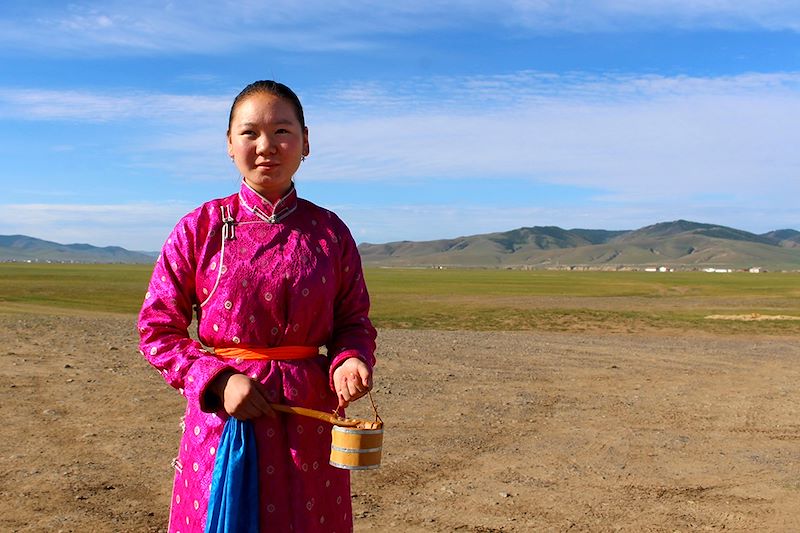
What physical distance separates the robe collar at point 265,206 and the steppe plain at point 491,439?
10.8ft

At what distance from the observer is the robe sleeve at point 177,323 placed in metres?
2.17

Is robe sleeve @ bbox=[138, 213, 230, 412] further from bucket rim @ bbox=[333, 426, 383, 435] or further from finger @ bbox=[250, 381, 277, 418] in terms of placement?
bucket rim @ bbox=[333, 426, 383, 435]

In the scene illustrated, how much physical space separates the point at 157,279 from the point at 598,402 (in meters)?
7.83

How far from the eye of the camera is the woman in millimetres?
2203

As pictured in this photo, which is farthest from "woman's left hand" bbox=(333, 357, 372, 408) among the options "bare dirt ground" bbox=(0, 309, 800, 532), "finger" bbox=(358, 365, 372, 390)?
"bare dirt ground" bbox=(0, 309, 800, 532)

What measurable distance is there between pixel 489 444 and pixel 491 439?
0.19 m

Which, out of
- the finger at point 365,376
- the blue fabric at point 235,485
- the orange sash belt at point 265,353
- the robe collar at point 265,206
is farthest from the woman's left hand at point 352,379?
the robe collar at point 265,206

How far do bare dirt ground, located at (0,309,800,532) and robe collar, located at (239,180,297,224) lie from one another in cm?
329

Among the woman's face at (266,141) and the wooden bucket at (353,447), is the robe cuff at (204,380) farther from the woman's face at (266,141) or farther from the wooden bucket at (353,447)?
the woman's face at (266,141)

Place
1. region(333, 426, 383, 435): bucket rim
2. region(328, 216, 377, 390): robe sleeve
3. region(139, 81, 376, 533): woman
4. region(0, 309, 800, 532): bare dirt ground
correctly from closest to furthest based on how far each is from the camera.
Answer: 1. region(333, 426, 383, 435): bucket rim
2. region(139, 81, 376, 533): woman
3. region(328, 216, 377, 390): robe sleeve
4. region(0, 309, 800, 532): bare dirt ground

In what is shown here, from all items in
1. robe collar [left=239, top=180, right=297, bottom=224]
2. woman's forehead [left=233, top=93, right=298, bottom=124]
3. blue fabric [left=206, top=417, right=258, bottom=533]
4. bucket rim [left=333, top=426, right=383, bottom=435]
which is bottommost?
blue fabric [left=206, top=417, right=258, bottom=533]

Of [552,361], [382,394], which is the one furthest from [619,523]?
[552,361]

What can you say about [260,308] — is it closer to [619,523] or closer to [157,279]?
[157,279]

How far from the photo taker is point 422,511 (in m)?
5.46
